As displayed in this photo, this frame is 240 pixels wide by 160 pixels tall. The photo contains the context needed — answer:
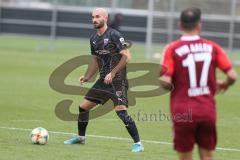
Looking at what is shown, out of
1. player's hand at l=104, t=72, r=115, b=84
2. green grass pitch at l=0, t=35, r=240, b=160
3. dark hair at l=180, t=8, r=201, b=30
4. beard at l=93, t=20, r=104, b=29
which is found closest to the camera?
dark hair at l=180, t=8, r=201, b=30

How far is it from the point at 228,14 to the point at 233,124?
58.6ft

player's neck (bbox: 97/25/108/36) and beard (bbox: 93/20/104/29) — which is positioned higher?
beard (bbox: 93/20/104/29)

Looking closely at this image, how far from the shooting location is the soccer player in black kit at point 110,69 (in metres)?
12.0

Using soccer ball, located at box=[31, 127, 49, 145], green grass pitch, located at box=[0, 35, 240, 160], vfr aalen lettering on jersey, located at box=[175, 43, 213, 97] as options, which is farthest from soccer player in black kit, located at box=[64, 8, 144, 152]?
vfr aalen lettering on jersey, located at box=[175, 43, 213, 97]

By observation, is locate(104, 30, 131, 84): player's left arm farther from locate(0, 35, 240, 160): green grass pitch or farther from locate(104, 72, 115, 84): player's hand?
locate(0, 35, 240, 160): green grass pitch

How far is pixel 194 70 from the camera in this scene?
8031mm

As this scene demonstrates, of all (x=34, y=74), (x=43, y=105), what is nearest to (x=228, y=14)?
(x=34, y=74)

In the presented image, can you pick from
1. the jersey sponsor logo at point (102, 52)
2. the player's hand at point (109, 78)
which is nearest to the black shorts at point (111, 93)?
the player's hand at point (109, 78)

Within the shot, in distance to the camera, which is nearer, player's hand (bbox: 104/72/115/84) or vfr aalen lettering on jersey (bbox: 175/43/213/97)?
vfr aalen lettering on jersey (bbox: 175/43/213/97)

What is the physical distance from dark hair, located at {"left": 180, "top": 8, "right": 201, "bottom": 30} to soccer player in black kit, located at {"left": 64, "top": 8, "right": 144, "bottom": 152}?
3.99 metres

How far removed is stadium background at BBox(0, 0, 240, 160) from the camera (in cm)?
1230

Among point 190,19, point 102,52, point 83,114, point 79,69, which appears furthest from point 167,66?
point 79,69

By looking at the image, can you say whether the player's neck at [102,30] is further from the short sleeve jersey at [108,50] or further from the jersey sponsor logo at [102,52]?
the jersey sponsor logo at [102,52]

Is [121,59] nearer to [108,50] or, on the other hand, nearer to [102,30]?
[108,50]
